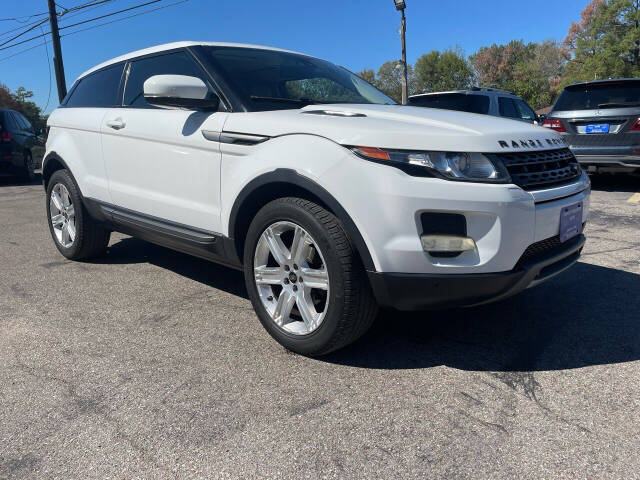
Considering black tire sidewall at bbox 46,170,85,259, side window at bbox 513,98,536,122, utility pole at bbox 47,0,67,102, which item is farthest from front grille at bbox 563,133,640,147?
utility pole at bbox 47,0,67,102

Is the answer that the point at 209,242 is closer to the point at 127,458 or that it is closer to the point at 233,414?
the point at 233,414

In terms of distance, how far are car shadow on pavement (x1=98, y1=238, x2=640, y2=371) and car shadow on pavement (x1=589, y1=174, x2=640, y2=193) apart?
201 inches

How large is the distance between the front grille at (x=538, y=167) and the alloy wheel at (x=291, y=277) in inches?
37.6

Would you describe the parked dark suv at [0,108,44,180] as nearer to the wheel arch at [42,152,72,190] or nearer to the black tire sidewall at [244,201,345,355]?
the wheel arch at [42,152,72,190]

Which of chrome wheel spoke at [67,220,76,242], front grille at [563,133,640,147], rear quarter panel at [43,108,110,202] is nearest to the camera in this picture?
rear quarter panel at [43,108,110,202]

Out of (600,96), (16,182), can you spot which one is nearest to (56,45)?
(16,182)

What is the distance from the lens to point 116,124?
378 centimetres

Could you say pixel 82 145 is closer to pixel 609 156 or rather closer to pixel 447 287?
pixel 447 287

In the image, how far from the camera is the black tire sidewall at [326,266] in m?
2.44

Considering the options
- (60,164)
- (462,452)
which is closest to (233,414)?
(462,452)

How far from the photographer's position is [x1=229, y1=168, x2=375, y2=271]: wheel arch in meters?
2.37

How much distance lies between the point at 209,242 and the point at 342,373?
1142mm

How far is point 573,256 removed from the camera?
9.35ft

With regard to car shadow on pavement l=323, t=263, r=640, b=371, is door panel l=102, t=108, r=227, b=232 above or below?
above
